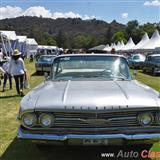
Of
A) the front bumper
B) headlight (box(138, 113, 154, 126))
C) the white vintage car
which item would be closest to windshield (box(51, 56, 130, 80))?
the white vintage car

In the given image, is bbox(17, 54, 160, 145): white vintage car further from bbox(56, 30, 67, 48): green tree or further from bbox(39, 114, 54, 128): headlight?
bbox(56, 30, 67, 48): green tree

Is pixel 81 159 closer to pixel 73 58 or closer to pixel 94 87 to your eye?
pixel 94 87

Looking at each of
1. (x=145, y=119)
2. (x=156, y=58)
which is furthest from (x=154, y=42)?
(x=145, y=119)

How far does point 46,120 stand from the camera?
18.3ft

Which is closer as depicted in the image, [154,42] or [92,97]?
[92,97]

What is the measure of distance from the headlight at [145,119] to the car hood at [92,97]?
157 mm

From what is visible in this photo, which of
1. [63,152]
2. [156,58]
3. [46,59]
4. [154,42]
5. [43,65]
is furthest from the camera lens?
[154,42]

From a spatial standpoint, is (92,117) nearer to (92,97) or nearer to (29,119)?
(92,97)

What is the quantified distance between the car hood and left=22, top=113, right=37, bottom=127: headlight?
166mm

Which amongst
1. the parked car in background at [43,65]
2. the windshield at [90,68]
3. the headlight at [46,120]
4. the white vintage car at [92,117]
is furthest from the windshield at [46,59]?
the headlight at [46,120]

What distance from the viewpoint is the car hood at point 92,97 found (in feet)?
17.8

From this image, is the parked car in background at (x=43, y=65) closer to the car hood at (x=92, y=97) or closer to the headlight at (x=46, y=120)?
the car hood at (x=92, y=97)

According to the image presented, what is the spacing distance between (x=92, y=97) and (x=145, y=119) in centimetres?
82

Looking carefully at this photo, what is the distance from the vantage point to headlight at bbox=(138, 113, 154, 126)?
218 inches
